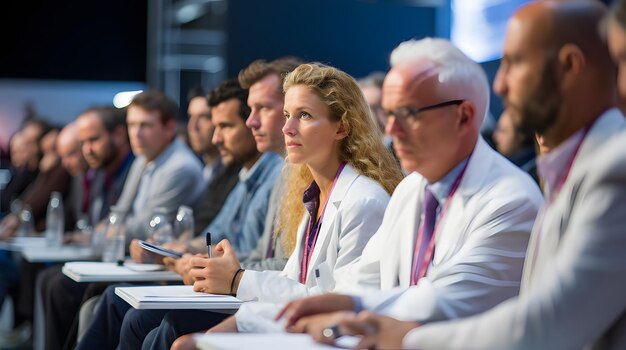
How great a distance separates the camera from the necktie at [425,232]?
240 centimetres

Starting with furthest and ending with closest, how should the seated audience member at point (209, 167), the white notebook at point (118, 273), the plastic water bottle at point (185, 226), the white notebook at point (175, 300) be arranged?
1. the seated audience member at point (209, 167)
2. the plastic water bottle at point (185, 226)
3. the white notebook at point (118, 273)
4. the white notebook at point (175, 300)

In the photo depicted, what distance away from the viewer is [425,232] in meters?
2.41

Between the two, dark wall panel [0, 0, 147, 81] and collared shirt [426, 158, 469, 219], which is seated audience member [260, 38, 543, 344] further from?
dark wall panel [0, 0, 147, 81]

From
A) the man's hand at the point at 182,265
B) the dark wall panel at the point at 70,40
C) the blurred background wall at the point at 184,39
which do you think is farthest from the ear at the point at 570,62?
the dark wall panel at the point at 70,40

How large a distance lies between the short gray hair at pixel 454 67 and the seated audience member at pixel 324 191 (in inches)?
28.8

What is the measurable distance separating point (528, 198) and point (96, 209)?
4.94m

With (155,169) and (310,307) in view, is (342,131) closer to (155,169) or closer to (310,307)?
(310,307)

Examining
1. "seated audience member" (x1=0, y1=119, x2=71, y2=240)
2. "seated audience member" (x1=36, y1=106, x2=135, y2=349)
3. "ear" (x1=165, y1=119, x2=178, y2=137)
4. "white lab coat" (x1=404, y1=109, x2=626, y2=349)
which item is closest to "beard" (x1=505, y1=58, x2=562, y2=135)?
"white lab coat" (x1=404, y1=109, x2=626, y2=349)

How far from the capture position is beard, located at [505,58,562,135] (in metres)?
1.81

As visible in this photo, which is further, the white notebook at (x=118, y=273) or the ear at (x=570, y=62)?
the white notebook at (x=118, y=273)

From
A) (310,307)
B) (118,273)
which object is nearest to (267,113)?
(118,273)

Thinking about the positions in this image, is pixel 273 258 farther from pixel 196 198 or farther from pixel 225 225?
pixel 196 198

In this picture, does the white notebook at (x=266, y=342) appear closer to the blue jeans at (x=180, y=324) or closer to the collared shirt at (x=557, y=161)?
the collared shirt at (x=557, y=161)

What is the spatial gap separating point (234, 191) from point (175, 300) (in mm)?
2013
